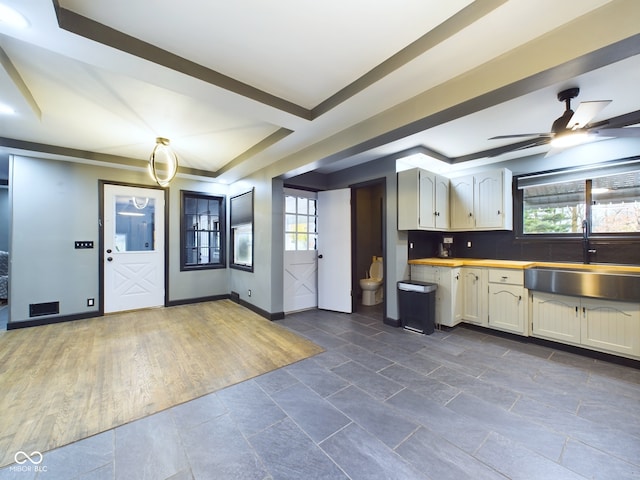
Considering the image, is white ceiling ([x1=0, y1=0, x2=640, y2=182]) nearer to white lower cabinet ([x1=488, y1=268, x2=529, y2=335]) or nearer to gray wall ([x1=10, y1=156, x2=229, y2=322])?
gray wall ([x1=10, y1=156, x2=229, y2=322])

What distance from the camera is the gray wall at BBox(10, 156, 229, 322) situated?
11.5ft

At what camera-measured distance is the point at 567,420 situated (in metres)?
1.73

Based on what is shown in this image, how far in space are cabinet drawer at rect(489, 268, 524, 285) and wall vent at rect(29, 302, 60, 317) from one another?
19.9 ft

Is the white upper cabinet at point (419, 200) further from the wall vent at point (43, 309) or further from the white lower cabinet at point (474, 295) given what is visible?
the wall vent at point (43, 309)

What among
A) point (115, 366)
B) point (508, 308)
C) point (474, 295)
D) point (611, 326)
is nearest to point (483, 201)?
point (474, 295)

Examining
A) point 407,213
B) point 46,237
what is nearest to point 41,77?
point 46,237

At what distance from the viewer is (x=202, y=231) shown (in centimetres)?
513

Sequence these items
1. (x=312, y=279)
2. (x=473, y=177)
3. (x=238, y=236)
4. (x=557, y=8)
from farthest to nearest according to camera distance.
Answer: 1. (x=238, y=236)
2. (x=312, y=279)
3. (x=473, y=177)
4. (x=557, y=8)

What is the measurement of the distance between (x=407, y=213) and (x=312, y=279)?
6.67 feet

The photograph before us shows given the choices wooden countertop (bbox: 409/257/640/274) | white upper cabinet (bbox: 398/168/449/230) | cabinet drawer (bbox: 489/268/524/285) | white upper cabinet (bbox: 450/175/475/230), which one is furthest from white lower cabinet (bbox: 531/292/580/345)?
white upper cabinet (bbox: 398/168/449/230)

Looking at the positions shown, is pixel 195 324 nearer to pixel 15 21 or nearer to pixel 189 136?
pixel 189 136

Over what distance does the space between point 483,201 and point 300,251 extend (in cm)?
287

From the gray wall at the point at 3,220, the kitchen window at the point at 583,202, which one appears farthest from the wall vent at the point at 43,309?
the kitchen window at the point at 583,202

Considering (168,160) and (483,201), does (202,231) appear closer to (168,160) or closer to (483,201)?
(168,160)
